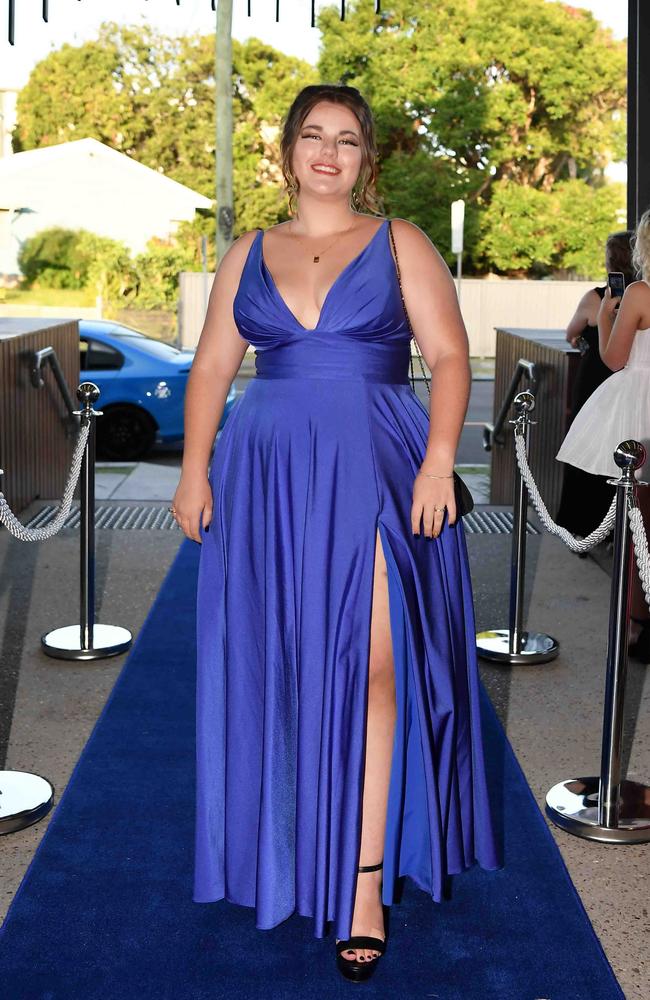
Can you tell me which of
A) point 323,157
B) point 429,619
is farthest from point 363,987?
point 323,157

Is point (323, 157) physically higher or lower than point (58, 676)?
higher

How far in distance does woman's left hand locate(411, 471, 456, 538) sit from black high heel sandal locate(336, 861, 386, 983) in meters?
0.82

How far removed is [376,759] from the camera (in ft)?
9.50

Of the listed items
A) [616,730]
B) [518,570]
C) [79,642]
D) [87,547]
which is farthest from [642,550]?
[79,642]

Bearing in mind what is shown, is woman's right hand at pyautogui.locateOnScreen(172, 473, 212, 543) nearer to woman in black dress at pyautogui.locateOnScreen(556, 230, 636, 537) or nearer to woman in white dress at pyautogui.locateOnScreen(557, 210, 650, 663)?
woman in white dress at pyautogui.locateOnScreen(557, 210, 650, 663)

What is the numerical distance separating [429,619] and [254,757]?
1.74 feet

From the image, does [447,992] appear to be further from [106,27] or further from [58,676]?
[106,27]

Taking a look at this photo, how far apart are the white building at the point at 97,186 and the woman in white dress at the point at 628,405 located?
20.4 metres

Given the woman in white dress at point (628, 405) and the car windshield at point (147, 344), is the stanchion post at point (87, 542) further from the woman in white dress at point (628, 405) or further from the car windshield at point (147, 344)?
the car windshield at point (147, 344)

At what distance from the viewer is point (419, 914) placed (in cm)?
315

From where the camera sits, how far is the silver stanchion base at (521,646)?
529 cm

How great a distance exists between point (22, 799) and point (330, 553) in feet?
5.02

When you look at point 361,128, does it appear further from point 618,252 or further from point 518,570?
point 618,252

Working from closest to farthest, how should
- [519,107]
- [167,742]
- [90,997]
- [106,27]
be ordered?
[90,997]
[167,742]
[519,107]
[106,27]
